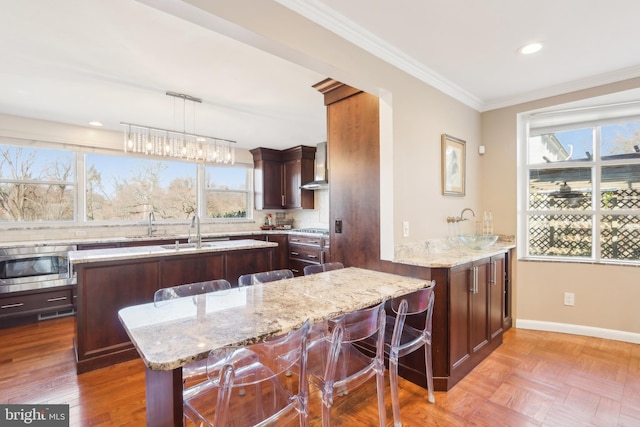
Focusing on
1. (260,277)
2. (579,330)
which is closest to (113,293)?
(260,277)

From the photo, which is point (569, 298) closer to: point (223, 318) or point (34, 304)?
point (223, 318)

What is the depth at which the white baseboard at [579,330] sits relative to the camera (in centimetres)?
285

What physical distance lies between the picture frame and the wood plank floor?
157 centimetres

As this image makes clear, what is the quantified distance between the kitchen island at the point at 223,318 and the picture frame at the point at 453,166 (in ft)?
4.06

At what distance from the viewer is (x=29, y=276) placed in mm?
3496

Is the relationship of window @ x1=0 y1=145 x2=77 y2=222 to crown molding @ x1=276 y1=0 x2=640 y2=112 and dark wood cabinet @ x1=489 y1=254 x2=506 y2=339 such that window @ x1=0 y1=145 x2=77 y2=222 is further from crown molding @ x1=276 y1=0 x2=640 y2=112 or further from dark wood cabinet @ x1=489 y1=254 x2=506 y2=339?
dark wood cabinet @ x1=489 y1=254 x2=506 y2=339

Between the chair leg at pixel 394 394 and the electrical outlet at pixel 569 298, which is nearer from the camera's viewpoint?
the chair leg at pixel 394 394

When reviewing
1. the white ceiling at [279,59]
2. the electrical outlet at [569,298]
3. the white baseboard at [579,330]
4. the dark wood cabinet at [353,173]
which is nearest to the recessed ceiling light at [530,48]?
the white ceiling at [279,59]

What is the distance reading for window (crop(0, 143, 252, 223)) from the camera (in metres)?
3.91


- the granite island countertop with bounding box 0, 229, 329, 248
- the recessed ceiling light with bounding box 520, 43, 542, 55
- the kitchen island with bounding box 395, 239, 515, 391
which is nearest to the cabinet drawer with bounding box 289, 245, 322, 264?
the granite island countertop with bounding box 0, 229, 329, 248

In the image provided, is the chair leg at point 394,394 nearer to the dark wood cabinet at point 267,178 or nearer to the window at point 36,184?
the dark wood cabinet at point 267,178

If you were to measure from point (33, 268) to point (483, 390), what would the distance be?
4800 mm

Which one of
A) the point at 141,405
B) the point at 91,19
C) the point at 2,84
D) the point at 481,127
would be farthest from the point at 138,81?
the point at 481,127

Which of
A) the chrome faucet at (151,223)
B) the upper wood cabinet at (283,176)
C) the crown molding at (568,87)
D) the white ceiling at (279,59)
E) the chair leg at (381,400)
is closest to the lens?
the chair leg at (381,400)
